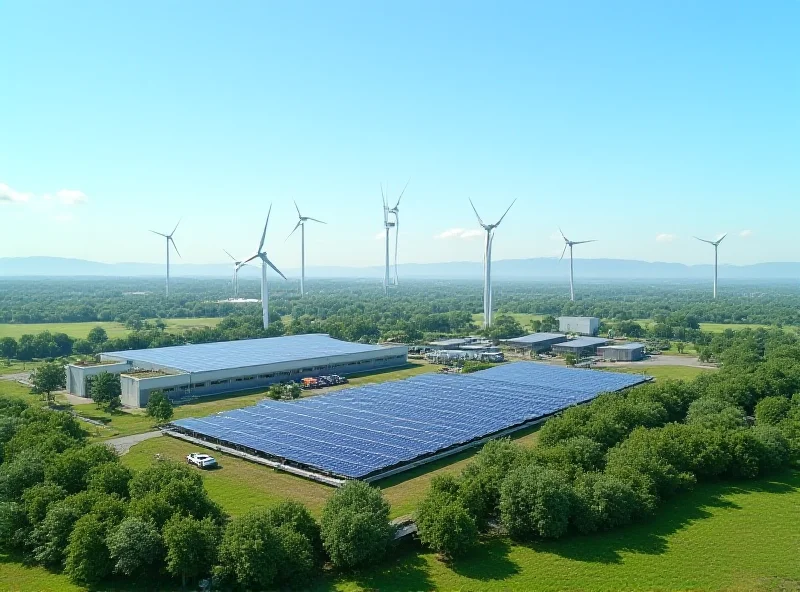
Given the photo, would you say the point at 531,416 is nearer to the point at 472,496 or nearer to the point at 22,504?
the point at 472,496

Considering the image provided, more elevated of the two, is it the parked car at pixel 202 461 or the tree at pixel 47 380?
the tree at pixel 47 380

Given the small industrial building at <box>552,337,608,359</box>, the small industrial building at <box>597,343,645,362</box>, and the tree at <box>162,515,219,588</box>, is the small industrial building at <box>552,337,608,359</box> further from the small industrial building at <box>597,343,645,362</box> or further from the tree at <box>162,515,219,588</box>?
the tree at <box>162,515,219,588</box>

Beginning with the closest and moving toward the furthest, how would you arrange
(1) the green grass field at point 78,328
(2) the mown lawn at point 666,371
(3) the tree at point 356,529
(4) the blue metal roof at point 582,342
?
(3) the tree at point 356,529 < (2) the mown lawn at point 666,371 < (4) the blue metal roof at point 582,342 < (1) the green grass field at point 78,328

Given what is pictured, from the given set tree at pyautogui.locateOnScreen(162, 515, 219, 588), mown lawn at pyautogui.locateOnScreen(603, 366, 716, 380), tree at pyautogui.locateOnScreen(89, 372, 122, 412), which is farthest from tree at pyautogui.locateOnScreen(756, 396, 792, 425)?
tree at pyautogui.locateOnScreen(89, 372, 122, 412)

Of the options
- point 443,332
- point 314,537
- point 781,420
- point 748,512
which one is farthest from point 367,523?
point 443,332

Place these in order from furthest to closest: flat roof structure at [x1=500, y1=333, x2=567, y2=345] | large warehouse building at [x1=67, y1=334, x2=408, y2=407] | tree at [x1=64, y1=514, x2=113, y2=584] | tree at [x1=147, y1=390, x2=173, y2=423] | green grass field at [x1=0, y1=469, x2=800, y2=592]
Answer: flat roof structure at [x1=500, y1=333, x2=567, y2=345] < large warehouse building at [x1=67, y1=334, x2=408, y2=407] < tree at [x1=147, y1=390, x2=173, y2=423] < green grass field at [x1=0, y1=469, x2=800, y2=592] < tree at [x1=64, y1=514, x2=113, y2=584]

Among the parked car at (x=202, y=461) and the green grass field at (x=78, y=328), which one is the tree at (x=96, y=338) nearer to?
the green grass field at (x=78, y=328)

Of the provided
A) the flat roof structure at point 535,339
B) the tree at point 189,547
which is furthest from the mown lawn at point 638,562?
the flat roof structure at point 535,339
